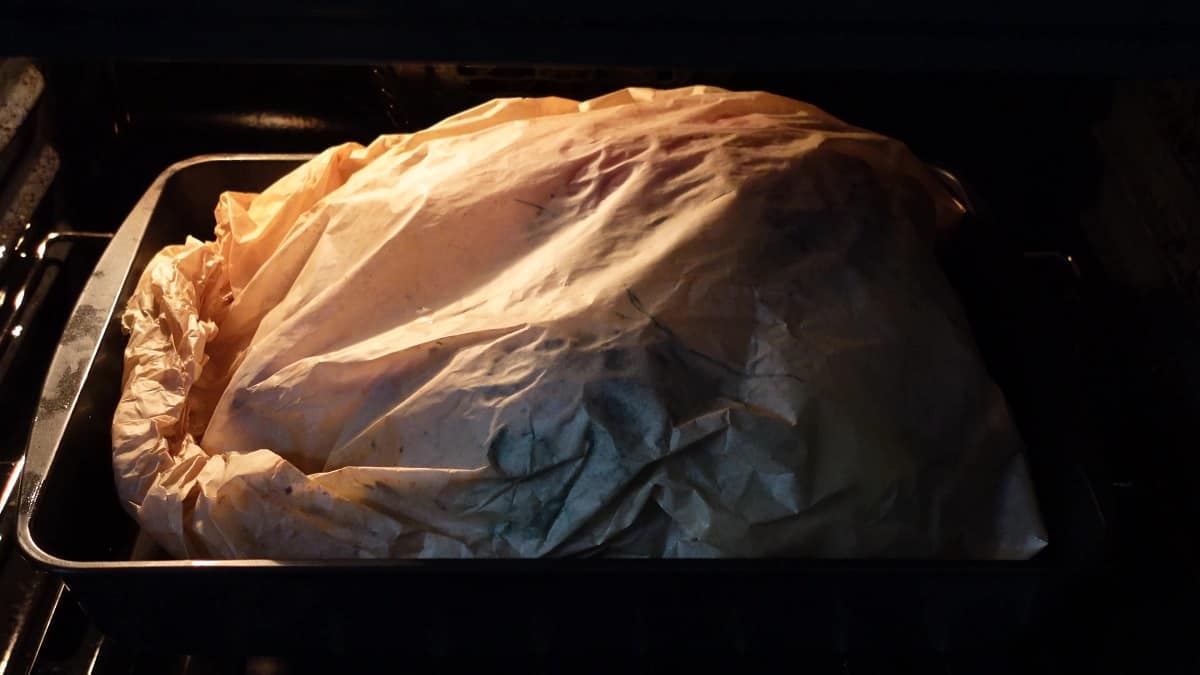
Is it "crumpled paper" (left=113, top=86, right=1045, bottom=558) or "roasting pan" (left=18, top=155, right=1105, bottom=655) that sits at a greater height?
"crumpled paper" (left=113, top=86, right=1045, bottom=558)

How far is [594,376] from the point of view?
62 cm

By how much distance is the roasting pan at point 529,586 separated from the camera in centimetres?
59

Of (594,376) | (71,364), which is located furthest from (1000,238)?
(71,364)

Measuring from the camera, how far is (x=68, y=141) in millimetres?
959

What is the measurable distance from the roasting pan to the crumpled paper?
0.03 meters

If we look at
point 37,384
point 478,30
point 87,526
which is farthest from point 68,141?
point 478,30

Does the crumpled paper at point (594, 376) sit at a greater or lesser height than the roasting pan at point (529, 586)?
greater

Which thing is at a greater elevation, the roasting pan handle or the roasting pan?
the roasting pan handle

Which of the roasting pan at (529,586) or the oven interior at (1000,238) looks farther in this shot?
the oven interior at (1000,238)

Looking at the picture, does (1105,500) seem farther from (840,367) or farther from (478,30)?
(478,30)

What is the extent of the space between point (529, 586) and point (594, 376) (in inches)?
5.4

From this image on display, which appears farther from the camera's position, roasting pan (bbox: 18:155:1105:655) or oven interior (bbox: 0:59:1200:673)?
oven interior (bbox: 0:59:1200:673)

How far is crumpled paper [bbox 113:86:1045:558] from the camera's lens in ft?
2.04

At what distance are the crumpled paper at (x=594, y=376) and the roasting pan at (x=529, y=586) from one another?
0.09 ft
